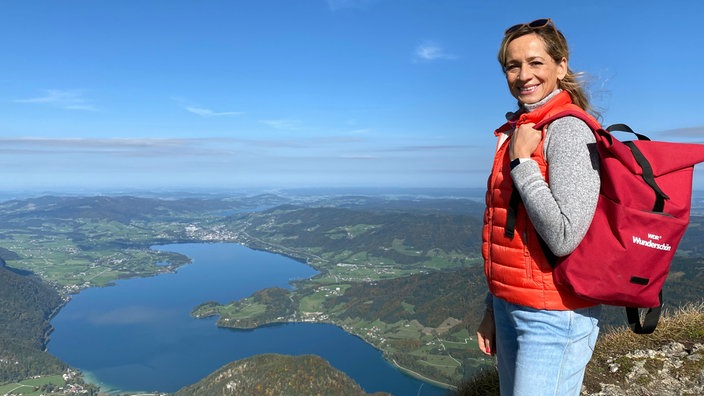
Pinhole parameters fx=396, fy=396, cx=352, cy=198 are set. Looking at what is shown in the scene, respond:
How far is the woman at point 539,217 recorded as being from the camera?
2104 millimetres

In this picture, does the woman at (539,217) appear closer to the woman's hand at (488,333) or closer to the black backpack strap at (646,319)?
the woman's hand at (488,333)

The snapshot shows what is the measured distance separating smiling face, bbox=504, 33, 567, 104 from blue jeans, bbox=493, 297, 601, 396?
1.35m

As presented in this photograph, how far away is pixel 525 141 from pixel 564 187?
1.21ft

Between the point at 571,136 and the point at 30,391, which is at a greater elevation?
the point at 571,136

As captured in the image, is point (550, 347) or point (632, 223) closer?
point (632, 223)

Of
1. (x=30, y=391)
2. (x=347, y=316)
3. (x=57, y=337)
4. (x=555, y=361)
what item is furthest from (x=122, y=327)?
(x=555, y=361)

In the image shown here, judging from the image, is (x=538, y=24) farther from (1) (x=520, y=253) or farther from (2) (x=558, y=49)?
(1) (x=520, y=253)

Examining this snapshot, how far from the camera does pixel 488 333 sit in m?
3.05

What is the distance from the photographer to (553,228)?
2074 millimetres

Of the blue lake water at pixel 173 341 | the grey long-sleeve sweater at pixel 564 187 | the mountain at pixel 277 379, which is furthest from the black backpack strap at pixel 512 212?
the blue lake water at pixel 173 341

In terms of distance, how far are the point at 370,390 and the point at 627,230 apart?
78987mm

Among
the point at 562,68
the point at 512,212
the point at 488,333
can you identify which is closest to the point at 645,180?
the point at 512,212

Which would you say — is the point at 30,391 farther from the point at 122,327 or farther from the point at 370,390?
the point at 370,390

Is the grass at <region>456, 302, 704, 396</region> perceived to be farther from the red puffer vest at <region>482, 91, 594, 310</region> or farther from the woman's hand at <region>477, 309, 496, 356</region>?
the red puffer vest at <region>482, 91, 594, 310</region>
